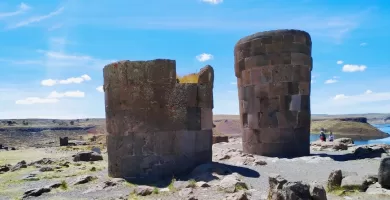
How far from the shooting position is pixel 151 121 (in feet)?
34.6

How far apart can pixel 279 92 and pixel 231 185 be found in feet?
21.9

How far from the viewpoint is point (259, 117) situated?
48.5 ft

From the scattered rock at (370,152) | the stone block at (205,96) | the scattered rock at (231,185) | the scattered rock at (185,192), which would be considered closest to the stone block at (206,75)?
the stone block at (205,96)

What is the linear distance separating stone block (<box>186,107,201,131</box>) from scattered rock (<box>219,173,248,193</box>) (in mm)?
2217

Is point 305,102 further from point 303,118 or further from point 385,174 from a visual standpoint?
point 385,174

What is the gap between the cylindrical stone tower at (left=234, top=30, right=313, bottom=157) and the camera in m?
14.5

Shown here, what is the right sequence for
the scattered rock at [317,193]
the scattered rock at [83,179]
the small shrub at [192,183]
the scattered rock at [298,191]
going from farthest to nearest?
the scattered rock at [83,179] < the small shrub at [192,183] < the scattered rock at [317,193] < the scattered rock at [298,191]

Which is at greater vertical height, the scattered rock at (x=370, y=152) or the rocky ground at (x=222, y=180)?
the scattered rock at (x=370, y=152)

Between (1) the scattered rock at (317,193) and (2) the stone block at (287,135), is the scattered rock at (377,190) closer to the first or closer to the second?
(1) the scattered rock at (317,193)

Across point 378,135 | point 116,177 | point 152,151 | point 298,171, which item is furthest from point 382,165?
point 378,135

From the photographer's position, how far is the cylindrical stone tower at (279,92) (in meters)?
14.5

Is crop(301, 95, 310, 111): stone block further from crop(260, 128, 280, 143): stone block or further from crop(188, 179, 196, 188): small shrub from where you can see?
crop(188, 179, 196, 188): small shrub

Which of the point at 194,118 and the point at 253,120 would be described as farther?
the point at 253,120

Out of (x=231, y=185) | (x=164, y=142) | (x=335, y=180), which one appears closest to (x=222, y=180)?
(x=231, y=185)
